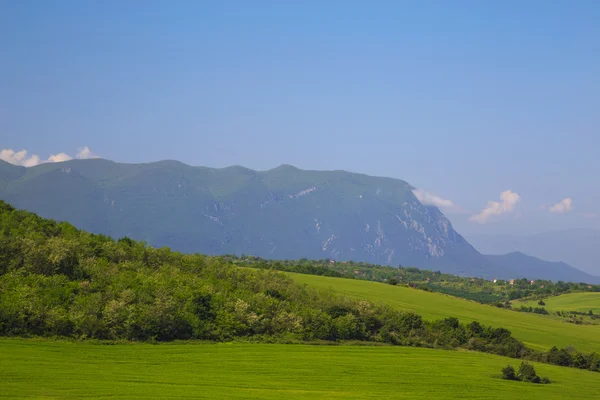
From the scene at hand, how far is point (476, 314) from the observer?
163m

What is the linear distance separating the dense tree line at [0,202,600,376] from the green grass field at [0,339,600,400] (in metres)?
4.08

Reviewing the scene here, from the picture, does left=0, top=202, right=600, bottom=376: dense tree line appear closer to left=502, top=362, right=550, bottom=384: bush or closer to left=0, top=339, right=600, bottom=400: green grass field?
left=0, top=339, right=600, bottom=400: green grass field

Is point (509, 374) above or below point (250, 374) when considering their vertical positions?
above

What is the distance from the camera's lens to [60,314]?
8750 centimetres

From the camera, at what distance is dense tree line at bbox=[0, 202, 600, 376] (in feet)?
295

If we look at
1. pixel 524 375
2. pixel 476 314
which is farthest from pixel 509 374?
pixel 476 314

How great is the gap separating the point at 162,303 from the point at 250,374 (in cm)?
2129

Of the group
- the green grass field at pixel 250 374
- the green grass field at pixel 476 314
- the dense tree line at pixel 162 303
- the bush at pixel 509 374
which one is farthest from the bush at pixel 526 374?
the green grass field at pixel 476 314

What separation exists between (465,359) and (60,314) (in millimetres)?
55520

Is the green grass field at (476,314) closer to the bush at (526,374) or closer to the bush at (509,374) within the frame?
the bush at (526,374)

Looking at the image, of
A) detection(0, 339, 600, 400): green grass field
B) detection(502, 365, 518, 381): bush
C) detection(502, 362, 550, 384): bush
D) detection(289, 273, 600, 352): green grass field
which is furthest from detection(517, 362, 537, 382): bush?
detection(289, 273, 600, 352): green grass field

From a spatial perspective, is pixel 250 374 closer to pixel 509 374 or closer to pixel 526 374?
pixel 509 374

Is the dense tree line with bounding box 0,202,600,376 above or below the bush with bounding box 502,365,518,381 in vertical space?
above

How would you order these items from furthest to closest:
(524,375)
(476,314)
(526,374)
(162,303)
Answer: (476,314)
(162,303)
(526,374)
(524,375)
